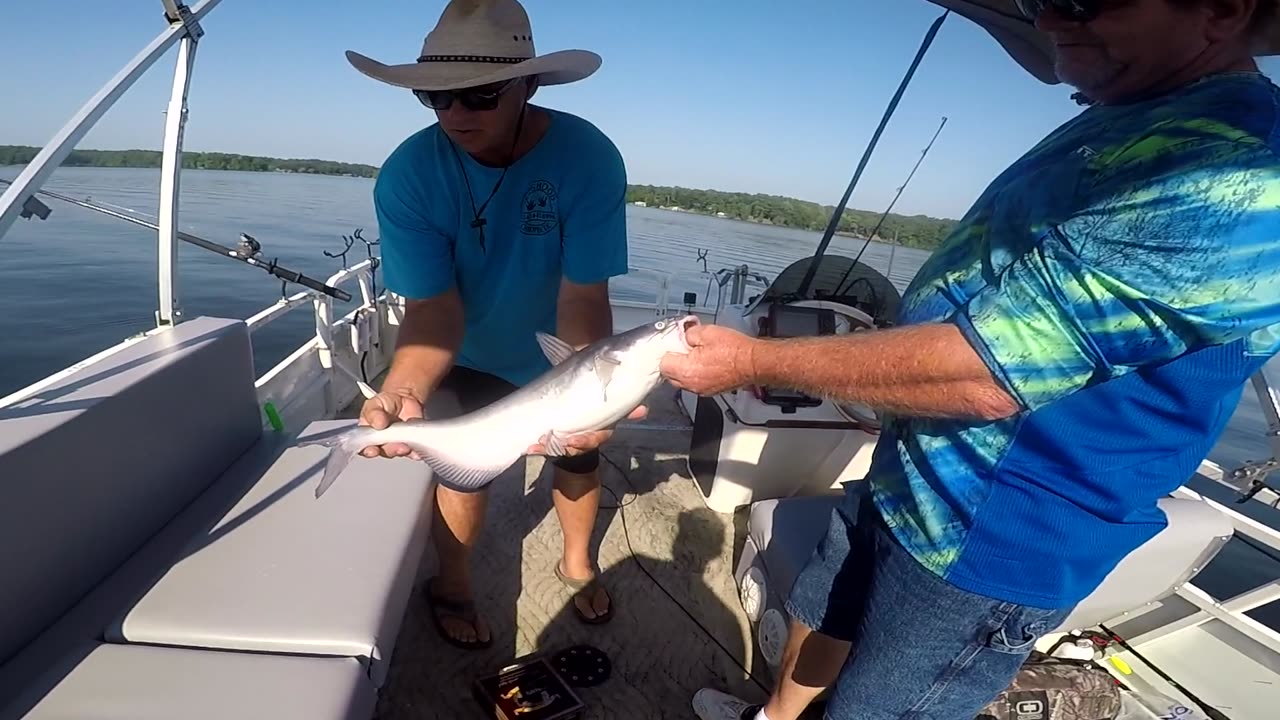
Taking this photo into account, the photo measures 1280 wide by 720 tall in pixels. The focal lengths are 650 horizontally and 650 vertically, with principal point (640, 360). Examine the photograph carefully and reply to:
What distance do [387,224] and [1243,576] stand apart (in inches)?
405

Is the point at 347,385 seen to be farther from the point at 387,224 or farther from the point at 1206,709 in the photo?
the point at 1206,709

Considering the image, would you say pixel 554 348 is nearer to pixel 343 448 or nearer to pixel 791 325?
pixel 343 448

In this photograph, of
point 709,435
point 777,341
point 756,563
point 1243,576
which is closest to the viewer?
point 777,341

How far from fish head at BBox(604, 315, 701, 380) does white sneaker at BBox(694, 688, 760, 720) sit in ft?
5.58

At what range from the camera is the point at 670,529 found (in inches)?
181

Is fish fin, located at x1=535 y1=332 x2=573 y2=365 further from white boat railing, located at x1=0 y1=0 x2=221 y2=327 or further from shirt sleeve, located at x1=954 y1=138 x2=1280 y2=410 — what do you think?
white boat railing, located at x1=0 y1=0 x2=221 y2=327

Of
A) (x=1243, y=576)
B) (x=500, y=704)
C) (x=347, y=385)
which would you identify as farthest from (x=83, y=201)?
(x=1243, y=576)

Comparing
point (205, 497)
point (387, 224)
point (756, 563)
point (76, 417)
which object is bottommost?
point (756, 563)

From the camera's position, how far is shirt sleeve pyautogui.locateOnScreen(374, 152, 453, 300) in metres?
2.71

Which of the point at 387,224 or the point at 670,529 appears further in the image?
the point at 670,529

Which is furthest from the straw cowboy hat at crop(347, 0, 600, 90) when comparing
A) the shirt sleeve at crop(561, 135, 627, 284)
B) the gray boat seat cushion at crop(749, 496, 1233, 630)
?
the gray boat seat cushion at crop(749, 496, 1233, 630)

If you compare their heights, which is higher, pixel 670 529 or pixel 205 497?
pixel 205 497

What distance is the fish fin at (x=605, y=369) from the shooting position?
2316 millimetres

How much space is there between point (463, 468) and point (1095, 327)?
85.0 inches
